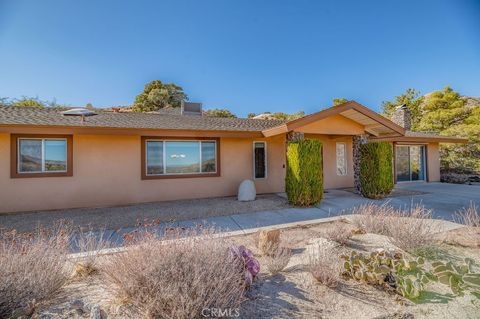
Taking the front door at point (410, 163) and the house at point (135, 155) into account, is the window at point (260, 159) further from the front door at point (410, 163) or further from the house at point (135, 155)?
the front door at point (410, 163)

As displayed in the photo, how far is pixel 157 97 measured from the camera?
35.3m

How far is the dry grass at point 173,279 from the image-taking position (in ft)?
7.20

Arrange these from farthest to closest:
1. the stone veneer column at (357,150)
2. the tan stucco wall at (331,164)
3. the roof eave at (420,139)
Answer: the roof eave at (420,139) < the tan stucco wall at (331,164) < the stone veneer column at (357,150)

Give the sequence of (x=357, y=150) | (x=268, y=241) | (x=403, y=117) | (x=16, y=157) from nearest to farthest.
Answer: (x=268, y=241), (x=16, y=157), (x=357, y=150), (x=403, y=117)

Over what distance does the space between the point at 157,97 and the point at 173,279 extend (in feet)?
122

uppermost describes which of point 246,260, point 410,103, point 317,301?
point 410,103

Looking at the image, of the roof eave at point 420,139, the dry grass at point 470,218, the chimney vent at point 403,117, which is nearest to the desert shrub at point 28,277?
the dry grass at point 470,218

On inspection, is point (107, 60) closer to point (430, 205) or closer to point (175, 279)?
point (175, 279)

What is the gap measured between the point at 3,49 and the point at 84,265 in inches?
524

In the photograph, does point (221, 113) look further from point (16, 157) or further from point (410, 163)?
point (16, 157)

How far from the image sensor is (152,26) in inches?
429

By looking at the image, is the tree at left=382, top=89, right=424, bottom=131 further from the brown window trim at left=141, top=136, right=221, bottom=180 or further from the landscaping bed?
the landscaping bed

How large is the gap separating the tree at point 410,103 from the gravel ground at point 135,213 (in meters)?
23.2

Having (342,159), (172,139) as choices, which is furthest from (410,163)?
(172,139)
